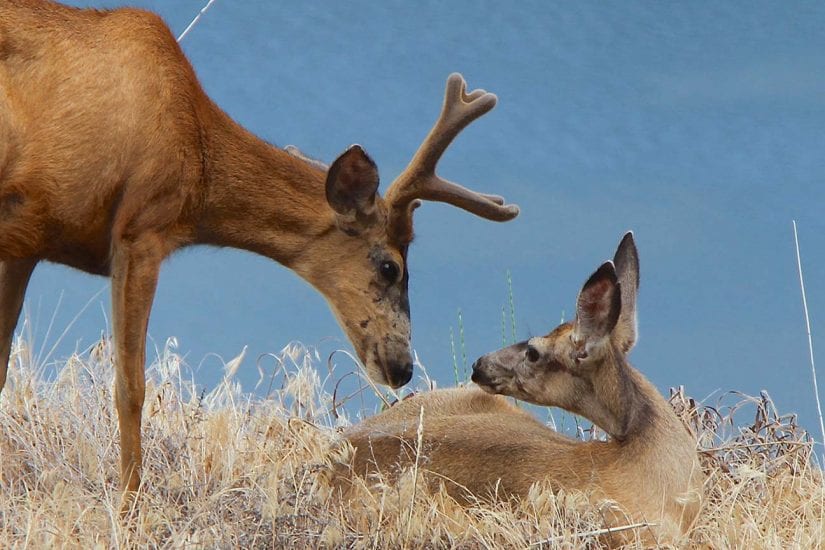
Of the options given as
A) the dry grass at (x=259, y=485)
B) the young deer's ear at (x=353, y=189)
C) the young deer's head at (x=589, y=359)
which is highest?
the young deer's ear at (x=353, y=189)

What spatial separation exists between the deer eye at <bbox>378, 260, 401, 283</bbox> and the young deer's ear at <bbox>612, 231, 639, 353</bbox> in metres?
1.21

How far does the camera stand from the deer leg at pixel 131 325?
698 cm

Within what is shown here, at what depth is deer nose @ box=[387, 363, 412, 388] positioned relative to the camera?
790 centimetres

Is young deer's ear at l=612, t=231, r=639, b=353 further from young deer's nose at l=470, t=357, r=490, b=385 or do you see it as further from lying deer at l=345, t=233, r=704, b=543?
young deer's nose at l=470, t=357, r=490, b=385

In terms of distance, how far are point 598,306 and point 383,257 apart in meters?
1.42

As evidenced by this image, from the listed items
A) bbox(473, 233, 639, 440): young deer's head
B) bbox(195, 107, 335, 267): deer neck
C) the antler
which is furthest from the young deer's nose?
bbox(195, 107, 335, 267): deer neck

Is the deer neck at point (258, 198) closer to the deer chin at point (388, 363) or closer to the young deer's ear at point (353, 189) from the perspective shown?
the young deer's ear at point (353, 189)

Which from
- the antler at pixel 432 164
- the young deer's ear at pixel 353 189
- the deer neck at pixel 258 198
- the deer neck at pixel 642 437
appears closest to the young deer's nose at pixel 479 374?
the deer neck at pixel 642 437

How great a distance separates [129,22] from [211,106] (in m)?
0.59

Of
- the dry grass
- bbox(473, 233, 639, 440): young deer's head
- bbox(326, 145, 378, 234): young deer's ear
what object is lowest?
the dry grass

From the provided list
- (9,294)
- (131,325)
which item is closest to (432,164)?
(131,325)

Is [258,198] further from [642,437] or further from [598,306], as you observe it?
[642,437]

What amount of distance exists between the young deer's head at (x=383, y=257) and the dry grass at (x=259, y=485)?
64 cm

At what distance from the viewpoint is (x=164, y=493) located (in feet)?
23.4
